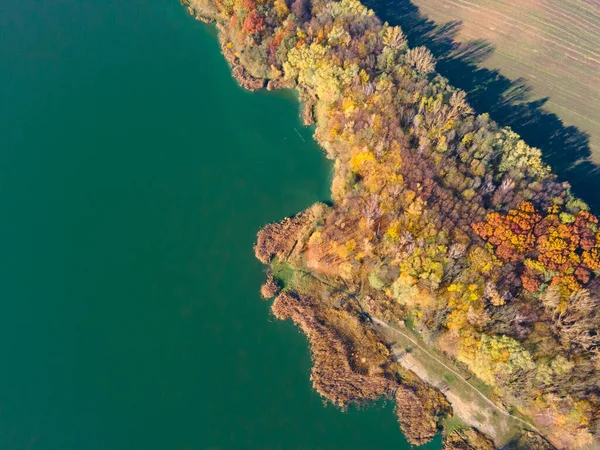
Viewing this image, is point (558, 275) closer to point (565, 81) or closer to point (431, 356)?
point (431, 356)

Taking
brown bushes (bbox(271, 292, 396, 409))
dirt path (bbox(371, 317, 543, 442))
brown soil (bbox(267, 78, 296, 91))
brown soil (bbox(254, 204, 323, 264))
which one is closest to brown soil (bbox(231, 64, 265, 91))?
brown soil (bbox(267, 78, 296, 91))

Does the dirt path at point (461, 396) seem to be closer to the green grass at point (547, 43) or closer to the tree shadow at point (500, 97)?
the tree shadow at point (500, 97)

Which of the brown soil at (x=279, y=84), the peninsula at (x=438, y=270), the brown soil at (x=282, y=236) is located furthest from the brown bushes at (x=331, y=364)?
the brown soil at (x=279, y=84)

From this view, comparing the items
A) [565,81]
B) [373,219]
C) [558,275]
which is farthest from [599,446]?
[565,81]

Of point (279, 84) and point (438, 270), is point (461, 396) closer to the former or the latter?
point (438, 270)

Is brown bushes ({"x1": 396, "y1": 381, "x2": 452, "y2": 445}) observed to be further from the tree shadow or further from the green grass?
the green grass

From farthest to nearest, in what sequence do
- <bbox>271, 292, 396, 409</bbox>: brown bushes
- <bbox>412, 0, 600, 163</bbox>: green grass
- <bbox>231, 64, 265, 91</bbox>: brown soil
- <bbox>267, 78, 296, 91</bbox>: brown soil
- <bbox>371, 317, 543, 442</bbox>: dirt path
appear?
<bbox>412, 0, 600, 163</bbox>: green grass → <bbox>267, 78, 296, 91</bbox>: brown soil → <bbox>231, 64, 265, 91</bbox>: brown soil → <bbox>271, 292, 396, 409</bbox>: brown bushes → <bbox>371, 317, 543, 442</bbox>: dirt path

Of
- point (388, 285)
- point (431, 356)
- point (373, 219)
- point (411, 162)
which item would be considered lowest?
point (431, 356)
